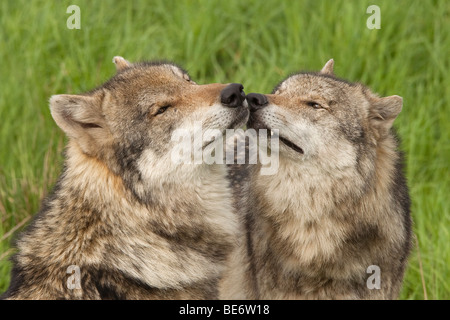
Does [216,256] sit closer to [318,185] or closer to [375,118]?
[318,185]

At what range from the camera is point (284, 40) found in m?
8.52

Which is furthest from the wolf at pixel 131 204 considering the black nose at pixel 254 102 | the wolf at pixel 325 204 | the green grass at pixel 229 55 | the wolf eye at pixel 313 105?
the green grass at pixel 229 55

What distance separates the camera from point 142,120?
4.88m

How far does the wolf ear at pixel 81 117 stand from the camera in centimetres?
465

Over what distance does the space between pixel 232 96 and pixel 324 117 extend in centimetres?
89

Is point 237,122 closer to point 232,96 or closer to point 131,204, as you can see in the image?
point 232,96

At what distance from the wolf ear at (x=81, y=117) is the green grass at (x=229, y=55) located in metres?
2.13

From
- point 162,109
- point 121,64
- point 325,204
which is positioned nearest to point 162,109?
point 162,109

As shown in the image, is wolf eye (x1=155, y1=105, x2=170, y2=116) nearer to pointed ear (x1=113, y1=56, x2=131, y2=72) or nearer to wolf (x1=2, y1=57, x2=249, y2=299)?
wolf (x1=2, y1=57, x2=249, y2=299)

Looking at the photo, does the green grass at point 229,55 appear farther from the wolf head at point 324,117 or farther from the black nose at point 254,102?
the black nose at point 254,102

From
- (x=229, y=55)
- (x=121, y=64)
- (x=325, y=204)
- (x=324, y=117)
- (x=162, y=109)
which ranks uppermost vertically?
(x=229, y=55)

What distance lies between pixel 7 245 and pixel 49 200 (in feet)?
5.11

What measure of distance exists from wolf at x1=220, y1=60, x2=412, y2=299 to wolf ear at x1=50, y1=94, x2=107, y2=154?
1.06m

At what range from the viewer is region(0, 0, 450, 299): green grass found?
7.22m
